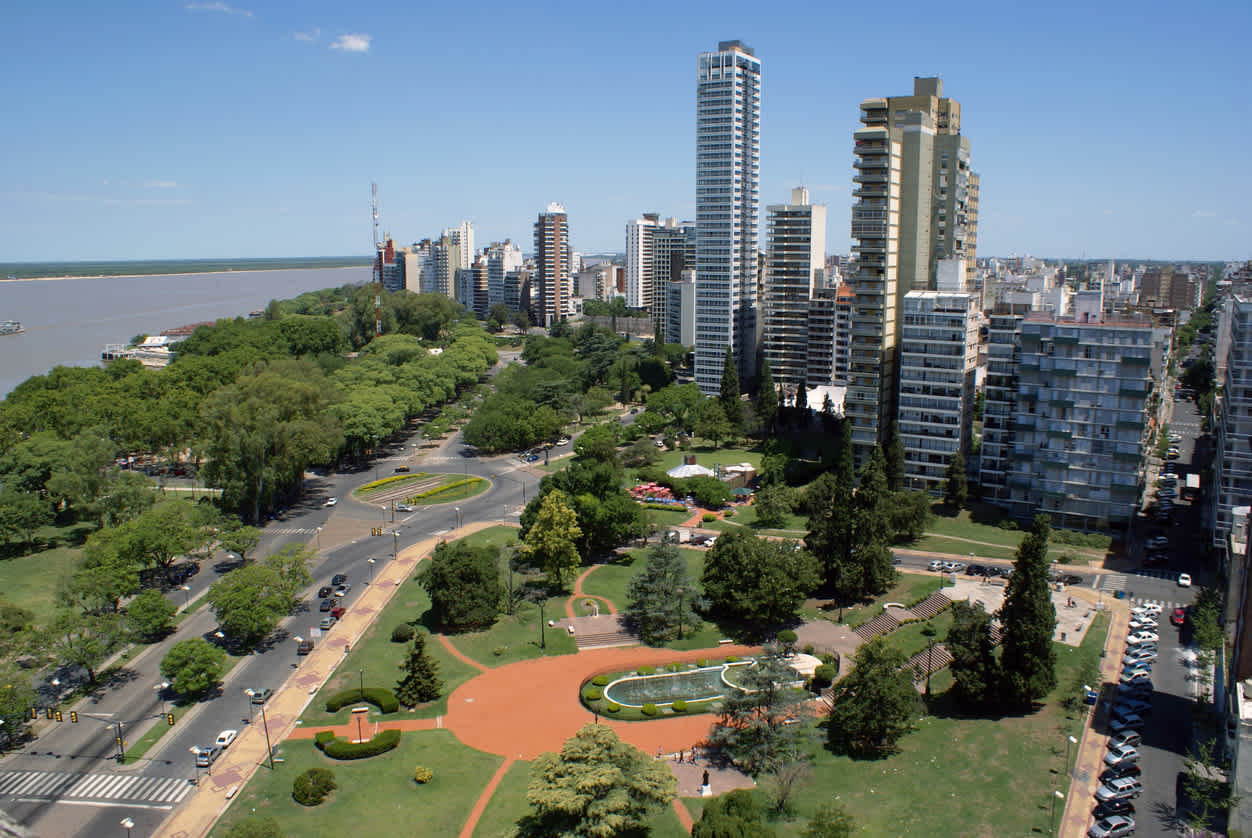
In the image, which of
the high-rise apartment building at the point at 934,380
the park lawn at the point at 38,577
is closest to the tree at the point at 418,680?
the park lawn at the point at 38,577

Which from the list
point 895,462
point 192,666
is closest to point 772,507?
point 895,462

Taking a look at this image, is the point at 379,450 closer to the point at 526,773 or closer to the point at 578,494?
the point at 578,494

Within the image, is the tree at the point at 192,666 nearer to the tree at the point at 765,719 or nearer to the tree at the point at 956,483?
the tree at the point at 765,719

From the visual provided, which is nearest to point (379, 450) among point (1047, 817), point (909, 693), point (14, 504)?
point (14, 504)

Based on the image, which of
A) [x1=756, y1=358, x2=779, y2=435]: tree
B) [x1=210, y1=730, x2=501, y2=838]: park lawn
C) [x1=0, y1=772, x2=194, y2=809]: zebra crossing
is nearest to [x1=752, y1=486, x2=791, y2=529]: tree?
[x1=756, y1=358, x2=779, y2=435]: tree

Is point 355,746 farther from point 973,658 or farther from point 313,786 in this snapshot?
point 973,658

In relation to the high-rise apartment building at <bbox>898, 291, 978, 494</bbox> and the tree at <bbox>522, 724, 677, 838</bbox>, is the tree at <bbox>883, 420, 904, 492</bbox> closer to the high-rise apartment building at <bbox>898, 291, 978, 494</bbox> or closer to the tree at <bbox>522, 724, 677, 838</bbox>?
the high-rise apartment building at <bbox>898, 291, 978, 494</bbox>
